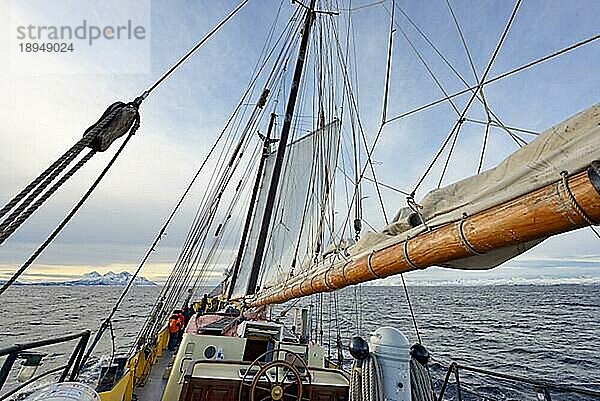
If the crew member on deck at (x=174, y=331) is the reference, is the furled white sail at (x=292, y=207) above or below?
above

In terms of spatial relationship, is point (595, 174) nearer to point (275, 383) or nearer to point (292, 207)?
point (275, 383)

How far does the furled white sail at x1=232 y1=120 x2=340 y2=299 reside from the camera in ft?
43.9

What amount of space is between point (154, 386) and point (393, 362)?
19.6 feet

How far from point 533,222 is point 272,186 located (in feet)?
33.2

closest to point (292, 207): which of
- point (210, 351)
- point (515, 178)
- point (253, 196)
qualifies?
point (253, 196)

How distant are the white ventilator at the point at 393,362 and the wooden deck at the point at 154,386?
5032 millimetres

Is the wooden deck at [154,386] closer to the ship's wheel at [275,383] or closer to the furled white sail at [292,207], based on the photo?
the ship's wheel at [275,383]

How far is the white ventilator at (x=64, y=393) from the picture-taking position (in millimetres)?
2260

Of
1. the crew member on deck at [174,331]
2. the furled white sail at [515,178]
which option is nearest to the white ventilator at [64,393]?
the furled white sail at [515,178]

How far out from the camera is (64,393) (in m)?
2.30

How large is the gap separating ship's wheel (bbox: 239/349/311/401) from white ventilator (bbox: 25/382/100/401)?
2175 mm

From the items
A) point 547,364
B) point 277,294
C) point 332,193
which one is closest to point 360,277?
point 277,294

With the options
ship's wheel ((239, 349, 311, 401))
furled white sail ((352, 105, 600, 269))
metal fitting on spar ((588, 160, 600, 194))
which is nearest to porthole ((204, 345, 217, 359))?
ship's wheel ((239, 349, 311, 401))

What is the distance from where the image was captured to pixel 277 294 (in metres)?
7.46
